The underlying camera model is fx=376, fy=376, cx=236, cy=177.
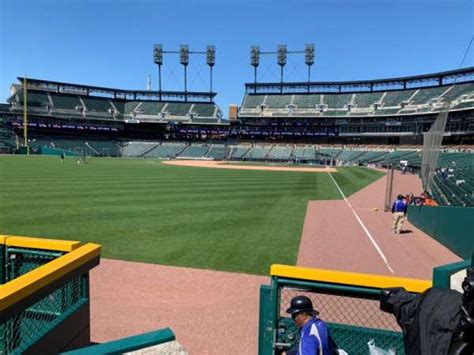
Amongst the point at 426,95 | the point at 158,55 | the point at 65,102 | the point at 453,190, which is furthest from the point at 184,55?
the point at 453,190

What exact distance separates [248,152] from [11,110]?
5274 centimetres

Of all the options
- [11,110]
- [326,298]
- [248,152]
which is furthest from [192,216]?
[11,110]

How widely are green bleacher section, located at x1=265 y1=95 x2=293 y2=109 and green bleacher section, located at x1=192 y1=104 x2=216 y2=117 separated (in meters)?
14.2

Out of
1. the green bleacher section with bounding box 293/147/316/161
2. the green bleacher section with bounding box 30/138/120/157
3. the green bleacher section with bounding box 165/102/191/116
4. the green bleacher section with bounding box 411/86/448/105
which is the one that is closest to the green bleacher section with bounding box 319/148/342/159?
the green bleacher section with bounding box 293/147/316/161

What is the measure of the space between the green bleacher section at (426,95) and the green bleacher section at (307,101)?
21.7 meters

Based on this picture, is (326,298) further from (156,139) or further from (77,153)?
(156,139)

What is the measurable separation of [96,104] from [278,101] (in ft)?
151

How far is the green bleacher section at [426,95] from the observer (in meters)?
75.3

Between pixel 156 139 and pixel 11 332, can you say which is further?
pixel 156 139

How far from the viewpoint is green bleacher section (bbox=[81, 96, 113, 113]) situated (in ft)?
308

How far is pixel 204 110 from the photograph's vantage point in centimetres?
9831

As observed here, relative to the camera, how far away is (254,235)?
12.5 m

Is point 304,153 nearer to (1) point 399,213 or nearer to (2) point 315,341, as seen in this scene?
(1) point 399,213

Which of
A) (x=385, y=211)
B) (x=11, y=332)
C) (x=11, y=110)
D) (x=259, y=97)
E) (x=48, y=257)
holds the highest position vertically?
(x=259, y=97)
